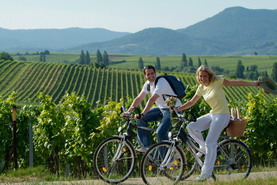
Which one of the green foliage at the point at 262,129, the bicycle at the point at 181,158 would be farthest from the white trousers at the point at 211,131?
the green foliage at the point at 262,129

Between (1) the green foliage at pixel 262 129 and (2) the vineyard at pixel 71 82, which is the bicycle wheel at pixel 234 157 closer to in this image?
(1) the green foliage at pixel 262 129

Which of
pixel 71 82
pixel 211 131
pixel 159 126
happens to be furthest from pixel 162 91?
pixel 71 82

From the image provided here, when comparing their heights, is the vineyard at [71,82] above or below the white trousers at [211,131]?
below

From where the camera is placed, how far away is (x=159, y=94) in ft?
23.0

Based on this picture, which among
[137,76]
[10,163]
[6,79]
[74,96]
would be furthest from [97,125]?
[137,76]

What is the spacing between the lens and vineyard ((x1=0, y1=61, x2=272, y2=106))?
72556 millimetres

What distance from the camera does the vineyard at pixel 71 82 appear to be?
72.6 m

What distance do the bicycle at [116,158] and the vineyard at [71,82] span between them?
6068 cm

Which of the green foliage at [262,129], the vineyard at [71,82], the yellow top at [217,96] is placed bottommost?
the vineyard at [71,82]

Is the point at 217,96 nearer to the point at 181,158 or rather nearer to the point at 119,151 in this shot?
the point at 181,158

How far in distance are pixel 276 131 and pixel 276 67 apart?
145 m

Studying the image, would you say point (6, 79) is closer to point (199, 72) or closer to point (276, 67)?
point (199, 72)

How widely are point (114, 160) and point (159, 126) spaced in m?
0.85

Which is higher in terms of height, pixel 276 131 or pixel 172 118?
pixel 172 118
